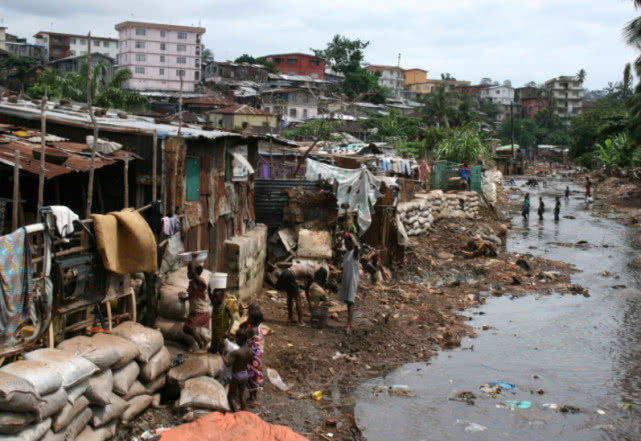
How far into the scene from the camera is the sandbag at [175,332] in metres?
7.64

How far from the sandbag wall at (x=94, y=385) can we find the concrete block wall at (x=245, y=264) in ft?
9.93

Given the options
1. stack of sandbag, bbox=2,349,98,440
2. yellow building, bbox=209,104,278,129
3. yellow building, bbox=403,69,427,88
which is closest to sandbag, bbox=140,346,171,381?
stack of sandbag, bbox=2,349,98,440

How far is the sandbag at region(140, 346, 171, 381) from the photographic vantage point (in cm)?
654

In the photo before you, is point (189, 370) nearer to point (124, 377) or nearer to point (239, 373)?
point (239, 373)

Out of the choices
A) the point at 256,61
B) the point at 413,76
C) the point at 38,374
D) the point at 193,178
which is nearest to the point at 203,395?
the point at 38,374

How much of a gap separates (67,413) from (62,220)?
1.73 meters

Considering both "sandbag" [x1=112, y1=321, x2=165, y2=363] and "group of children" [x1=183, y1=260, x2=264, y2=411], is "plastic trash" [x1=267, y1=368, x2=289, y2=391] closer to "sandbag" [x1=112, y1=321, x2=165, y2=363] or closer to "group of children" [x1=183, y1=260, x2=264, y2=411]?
"group of children" [x1=183, y1=260, x2=264, y2=411]

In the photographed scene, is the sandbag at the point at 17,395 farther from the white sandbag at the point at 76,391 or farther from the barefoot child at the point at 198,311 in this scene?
the barefoot child at the point at 198,311

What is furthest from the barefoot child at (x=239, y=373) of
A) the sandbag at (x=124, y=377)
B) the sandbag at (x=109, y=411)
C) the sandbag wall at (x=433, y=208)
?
the sandbag wall at (x=433, y=208)

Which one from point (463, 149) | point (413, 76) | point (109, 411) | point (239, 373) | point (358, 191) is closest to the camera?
point (109, 411)

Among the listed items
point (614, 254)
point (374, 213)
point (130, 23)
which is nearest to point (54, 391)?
point (374, 213)

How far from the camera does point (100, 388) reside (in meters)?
5.75

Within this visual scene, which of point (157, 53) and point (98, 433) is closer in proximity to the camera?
point (98, 433)

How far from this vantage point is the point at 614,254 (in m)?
20.8
